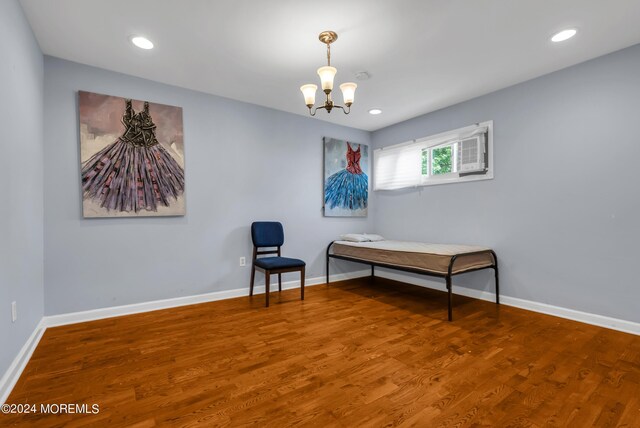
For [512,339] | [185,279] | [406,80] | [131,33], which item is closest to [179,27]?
[131,33]

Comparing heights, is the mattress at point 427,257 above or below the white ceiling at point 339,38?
below

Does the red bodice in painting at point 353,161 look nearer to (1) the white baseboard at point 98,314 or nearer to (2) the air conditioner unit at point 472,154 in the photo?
(2) the air conditioner unit at point 472,154

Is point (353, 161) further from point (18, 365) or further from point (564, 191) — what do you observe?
point (18, 365)

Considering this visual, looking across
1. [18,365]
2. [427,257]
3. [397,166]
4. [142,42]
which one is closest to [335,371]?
[427,257]

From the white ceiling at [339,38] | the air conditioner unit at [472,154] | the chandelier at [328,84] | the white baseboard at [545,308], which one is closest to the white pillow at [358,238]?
the white baseboard at [545,308]

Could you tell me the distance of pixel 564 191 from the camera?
2.94 meters

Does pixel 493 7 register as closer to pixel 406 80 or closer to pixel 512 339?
pixel 406 80

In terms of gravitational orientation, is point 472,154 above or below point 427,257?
above

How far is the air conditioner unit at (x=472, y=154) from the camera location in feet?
11.8

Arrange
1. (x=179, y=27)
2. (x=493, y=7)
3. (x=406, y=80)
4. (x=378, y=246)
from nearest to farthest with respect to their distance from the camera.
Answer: (x=493, y=7), (x=179, y=27), (x=406, y=80), (x=378, y=246)

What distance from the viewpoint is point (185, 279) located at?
3.36 m

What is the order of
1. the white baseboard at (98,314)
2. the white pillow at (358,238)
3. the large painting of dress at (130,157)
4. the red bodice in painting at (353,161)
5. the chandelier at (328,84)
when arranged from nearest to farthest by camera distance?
the white baseboard at (98,314)
the chandelier at (328,84)
the large painting of dress at (130,157)
the white pillow at (358,238)
the red bodice in painting at (353,161)

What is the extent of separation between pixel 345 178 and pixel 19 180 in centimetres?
369

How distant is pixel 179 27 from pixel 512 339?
3688mm
